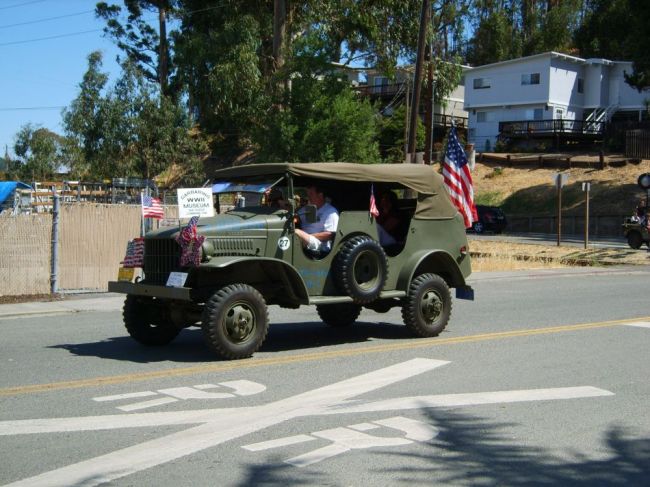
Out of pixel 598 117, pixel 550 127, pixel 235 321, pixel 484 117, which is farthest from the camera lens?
pixel 484 117

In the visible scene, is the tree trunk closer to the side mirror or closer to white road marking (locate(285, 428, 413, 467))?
the side mirror

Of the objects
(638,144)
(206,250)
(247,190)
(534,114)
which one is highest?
(534,114)

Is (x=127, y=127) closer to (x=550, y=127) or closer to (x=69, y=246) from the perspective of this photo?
(x=69, y=246)

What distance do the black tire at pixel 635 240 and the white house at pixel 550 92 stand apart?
27519 mm

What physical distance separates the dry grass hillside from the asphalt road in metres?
32.6

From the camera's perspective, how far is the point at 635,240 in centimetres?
3041

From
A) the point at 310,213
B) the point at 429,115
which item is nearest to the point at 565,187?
the point at 429,115

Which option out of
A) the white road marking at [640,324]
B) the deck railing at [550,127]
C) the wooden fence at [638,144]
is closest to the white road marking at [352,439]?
the white road marking at [640,324]

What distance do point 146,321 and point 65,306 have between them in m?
5.25

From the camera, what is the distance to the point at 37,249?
51.3 ft

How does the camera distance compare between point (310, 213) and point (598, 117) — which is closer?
point (310, 213)

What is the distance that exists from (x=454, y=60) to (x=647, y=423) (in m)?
28.5

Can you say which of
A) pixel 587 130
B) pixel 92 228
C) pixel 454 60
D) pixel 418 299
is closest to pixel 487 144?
pixel 587 130

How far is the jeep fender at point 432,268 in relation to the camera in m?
10.4
